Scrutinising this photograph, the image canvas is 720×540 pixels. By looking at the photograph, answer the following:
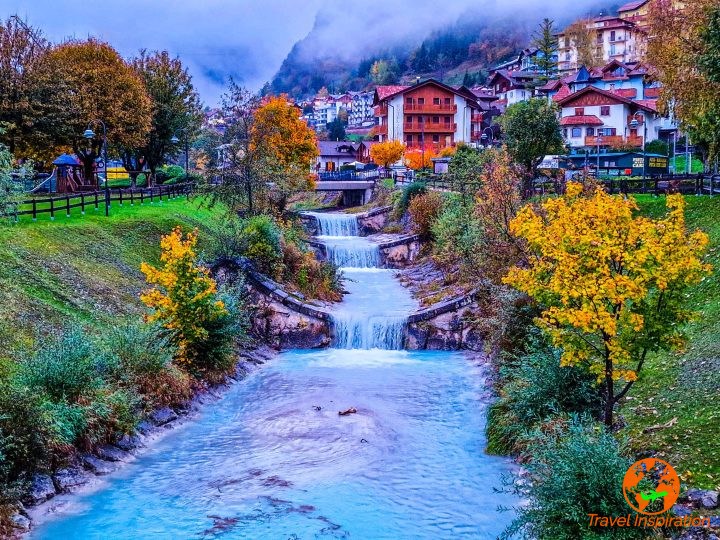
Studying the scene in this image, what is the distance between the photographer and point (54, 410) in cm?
1455

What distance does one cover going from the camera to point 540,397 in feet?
50.6

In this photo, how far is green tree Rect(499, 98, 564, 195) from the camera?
41406 mm

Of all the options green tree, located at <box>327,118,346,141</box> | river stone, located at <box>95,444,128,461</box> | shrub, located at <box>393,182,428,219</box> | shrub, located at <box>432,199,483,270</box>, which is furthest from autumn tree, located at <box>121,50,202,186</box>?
green tree, located at <box>327,118,346,141</box>

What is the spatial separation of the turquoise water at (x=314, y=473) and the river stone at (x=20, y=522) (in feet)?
0.93

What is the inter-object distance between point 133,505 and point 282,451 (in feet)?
13.5

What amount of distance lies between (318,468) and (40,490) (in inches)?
233

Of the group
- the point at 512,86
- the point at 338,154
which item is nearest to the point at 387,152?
the point at 338,154

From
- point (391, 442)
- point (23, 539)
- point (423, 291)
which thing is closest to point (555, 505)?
point (391, 442)

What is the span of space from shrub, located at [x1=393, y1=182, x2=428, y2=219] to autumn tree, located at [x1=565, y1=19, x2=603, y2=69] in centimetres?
8434

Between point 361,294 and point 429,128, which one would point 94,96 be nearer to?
point 361,294

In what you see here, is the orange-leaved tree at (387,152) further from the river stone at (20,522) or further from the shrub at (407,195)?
the river stone at (20,522)

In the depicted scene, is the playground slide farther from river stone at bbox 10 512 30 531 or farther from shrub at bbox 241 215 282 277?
river stone at bbox 10 512 30 531

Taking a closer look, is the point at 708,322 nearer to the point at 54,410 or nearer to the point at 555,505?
the point at 555,505

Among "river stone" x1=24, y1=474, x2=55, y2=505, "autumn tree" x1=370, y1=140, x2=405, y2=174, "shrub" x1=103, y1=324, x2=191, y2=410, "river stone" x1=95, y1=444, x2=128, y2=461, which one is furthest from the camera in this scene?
"autumn tree" x1=370, y1=140, x2=405, y2=174
